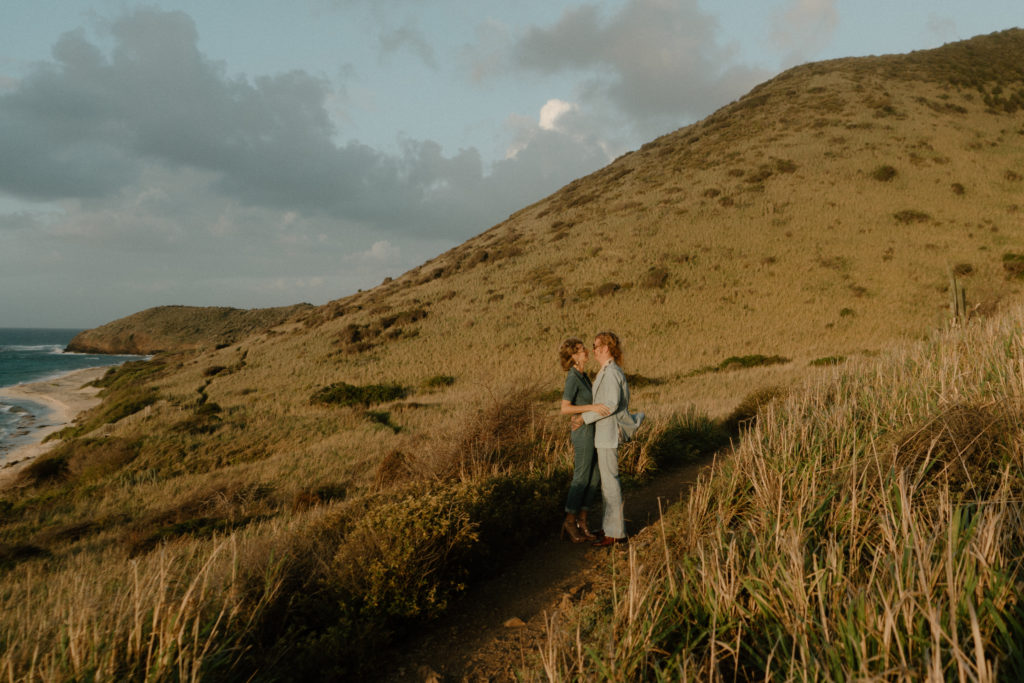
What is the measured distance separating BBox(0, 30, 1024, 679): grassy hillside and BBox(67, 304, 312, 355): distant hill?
187ft

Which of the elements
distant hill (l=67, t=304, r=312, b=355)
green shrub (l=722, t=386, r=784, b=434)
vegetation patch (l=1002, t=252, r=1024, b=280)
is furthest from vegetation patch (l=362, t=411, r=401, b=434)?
distant hill (l=67, t=304, r=312, b=355)

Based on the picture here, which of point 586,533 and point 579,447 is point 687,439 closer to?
point 586,533

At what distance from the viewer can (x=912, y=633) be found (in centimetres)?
250

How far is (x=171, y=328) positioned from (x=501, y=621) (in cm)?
11774

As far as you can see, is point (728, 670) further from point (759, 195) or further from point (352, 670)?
point (759, 195)

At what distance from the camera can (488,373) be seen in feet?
33.4

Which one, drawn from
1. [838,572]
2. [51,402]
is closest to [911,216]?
[838,572]

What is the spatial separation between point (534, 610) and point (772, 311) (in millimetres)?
31272

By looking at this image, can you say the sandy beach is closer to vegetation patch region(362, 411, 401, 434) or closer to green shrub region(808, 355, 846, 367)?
vegetation patch region(362, 411, 401, 434)

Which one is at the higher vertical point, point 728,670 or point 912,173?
point 912,173

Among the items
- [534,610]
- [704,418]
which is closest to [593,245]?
[704,418]

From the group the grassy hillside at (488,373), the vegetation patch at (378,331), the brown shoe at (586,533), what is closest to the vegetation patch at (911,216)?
the grassy hillside at (488,373)

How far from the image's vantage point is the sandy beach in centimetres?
2127

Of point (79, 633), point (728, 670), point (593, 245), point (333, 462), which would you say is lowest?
point (333, 462)
